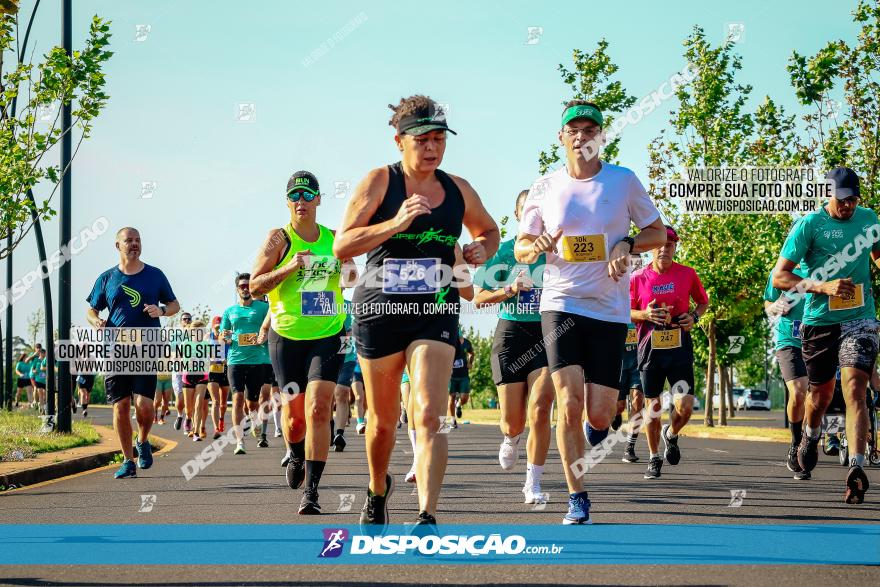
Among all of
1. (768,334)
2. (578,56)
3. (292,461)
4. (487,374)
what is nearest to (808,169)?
(578,56)

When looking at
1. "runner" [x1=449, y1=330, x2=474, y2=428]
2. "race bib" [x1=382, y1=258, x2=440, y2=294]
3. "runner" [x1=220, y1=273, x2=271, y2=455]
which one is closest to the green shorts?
"runner" [x1=449, y1=330, x2=474, y2=428]

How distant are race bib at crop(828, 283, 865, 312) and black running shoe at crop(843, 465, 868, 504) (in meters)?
1.27

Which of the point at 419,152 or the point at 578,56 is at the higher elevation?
the point at 578,56

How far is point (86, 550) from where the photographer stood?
6.44 meters

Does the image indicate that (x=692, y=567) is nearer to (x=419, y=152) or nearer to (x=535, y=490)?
(x=419, y=152)

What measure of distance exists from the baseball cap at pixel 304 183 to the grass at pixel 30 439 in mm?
5839

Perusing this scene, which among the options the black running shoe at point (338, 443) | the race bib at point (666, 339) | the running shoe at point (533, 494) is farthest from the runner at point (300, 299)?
the black running shoe at point (338, 443)

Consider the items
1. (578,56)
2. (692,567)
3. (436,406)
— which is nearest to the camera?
(692,567)

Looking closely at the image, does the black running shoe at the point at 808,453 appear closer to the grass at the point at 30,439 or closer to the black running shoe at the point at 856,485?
the black running shoe at the point at 856,485

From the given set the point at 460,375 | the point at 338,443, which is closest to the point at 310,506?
the point at 338,443

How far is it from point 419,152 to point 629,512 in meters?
3.22

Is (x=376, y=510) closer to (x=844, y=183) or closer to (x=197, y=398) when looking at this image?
(x=844, y=183)

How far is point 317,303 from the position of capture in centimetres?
902

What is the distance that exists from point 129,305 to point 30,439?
4793 millimetres
